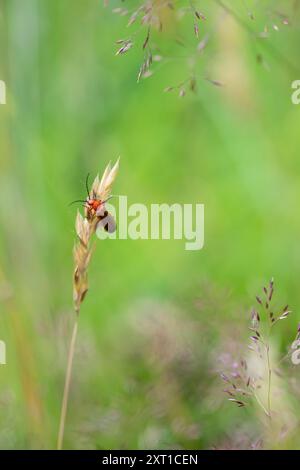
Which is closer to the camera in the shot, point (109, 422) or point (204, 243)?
point (109, 422)

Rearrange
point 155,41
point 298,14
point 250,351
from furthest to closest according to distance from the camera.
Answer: point 155,41, point 298,14, point 250,351

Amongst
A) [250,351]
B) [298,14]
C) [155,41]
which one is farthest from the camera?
[155,41]

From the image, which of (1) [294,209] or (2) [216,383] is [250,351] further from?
(1) [294,209]

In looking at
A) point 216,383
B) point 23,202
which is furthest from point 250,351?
point 23,202

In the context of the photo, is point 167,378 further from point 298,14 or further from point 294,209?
point 298,14

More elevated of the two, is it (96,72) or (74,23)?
(74,23)

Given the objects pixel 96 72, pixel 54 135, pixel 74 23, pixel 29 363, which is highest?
pixel 74 23
